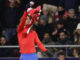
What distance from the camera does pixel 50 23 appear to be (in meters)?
9.05

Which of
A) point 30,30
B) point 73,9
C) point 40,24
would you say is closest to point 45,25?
point 40,24

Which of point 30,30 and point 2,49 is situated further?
point 2,49

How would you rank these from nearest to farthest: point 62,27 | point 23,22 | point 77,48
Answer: point 23,22 → point 77,48 → point 62,27

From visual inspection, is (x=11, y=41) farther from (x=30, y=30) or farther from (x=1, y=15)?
(x=30, y=30)

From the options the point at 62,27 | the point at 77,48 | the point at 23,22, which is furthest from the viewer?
the point at 62,27

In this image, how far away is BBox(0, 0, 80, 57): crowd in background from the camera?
8625 mm

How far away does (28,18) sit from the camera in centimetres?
623

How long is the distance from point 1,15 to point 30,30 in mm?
2892

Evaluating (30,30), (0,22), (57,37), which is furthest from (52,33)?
(30,30)

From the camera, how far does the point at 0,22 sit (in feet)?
30.4

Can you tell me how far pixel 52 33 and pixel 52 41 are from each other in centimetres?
36

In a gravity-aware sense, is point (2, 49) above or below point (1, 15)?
below

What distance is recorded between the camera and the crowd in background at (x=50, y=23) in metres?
8.62

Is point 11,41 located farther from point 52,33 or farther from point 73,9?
point 73,9
